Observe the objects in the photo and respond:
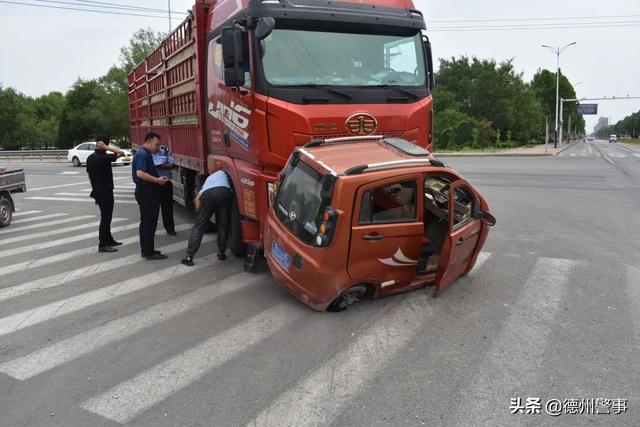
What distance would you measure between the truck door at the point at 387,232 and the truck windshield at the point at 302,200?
0.35m

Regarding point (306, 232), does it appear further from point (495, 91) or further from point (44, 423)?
point (495, 91)

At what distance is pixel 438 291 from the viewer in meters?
5.22

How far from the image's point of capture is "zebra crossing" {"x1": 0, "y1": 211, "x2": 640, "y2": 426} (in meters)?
A: 3.47

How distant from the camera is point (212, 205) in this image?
657cm

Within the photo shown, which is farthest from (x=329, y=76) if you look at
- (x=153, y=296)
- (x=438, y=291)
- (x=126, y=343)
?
(x=126, y=343)

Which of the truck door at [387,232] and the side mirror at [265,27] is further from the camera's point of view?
the side mirror at [265,27]

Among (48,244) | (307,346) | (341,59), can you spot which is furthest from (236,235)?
(48,244)

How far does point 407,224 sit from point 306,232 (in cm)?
99

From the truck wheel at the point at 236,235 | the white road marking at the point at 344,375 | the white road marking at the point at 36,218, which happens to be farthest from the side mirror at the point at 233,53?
the white road marking at the point at 36,218

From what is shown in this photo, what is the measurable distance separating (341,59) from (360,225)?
2405mm

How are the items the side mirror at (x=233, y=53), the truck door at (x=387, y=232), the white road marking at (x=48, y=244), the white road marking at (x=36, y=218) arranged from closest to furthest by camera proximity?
the truck door at (x=387, y=232) < the side mirror at (x=233, y=53) < the white road marking at (x=48, y=244) < the white road marking at (x=36, y=218)

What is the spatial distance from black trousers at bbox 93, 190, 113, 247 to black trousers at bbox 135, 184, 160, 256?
0.71 m

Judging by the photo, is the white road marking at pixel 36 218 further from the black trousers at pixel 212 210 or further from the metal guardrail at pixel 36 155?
the metal guardrail at pixel 36 155

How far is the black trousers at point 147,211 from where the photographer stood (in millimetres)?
7180
